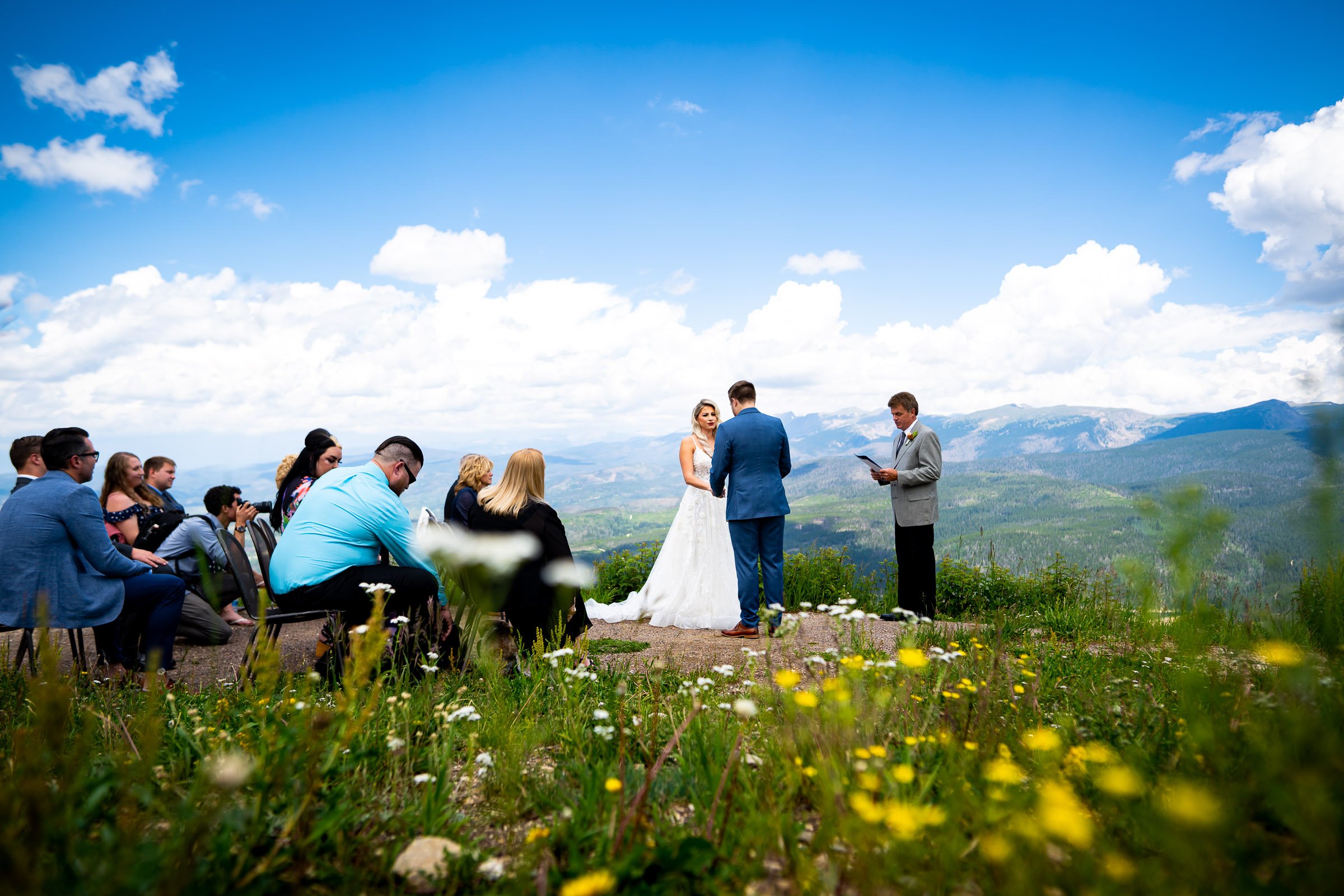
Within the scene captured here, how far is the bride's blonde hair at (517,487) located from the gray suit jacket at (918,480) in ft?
14.4

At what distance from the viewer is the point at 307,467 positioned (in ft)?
26.4

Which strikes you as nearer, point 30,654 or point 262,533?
point 30,654

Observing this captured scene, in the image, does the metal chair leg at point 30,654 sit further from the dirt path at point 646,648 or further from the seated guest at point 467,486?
the seated guest at point 467,486

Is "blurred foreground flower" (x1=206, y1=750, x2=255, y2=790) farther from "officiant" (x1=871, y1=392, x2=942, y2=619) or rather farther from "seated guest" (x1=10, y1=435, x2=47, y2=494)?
"officiant" (x1=871, y1=392, x2=942, y2=619)

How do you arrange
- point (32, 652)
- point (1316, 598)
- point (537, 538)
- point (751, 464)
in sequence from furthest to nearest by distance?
point (751, 464), point (1316, 598), point (537, 538), point (32, 652)

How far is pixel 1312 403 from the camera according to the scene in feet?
6.02

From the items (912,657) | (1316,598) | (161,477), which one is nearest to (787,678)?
(912,657)

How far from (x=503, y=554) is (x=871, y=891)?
6.93 ft

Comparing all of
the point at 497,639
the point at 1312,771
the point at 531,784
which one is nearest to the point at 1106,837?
the point at 1312,771

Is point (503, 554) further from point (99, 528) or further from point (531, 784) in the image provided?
point (99, 528)

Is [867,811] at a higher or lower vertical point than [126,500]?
lower

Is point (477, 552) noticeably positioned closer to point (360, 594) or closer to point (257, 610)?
point (360, 594)

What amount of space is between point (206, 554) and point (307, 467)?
1622mm

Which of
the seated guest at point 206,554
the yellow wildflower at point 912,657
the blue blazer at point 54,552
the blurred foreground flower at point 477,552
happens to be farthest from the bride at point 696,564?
the yellow wildflower at point 912,657
